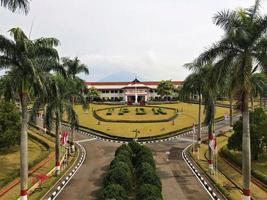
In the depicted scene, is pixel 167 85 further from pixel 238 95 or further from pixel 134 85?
pixel 238 95

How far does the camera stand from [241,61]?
19.4 metres

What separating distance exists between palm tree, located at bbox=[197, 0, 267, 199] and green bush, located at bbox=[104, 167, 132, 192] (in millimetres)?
7909

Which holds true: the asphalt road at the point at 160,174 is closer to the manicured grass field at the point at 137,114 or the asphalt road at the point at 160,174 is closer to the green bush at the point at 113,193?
the green bush at the point at 113,193

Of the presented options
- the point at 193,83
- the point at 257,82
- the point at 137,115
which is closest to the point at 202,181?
the point at 257,82

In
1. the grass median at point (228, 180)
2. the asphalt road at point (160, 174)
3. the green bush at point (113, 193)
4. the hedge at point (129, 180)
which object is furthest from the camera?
the asphalt road at point (160, 174)

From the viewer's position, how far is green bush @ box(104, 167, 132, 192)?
2234 cm

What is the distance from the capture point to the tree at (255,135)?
32.7 meters

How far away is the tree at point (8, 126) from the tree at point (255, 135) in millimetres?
24159

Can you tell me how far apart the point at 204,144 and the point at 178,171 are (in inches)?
564

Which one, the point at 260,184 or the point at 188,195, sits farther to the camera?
the point at 260,184

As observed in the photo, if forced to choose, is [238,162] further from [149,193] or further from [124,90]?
[124,90]

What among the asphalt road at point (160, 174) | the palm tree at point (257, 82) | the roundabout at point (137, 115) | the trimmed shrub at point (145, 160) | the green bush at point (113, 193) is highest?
the palm tree at point (257, 82)

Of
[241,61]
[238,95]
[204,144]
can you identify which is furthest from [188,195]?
[204,144]

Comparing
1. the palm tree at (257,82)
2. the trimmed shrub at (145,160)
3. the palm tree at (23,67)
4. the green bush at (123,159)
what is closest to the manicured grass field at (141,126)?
the trimmed shrub at (145,160)
